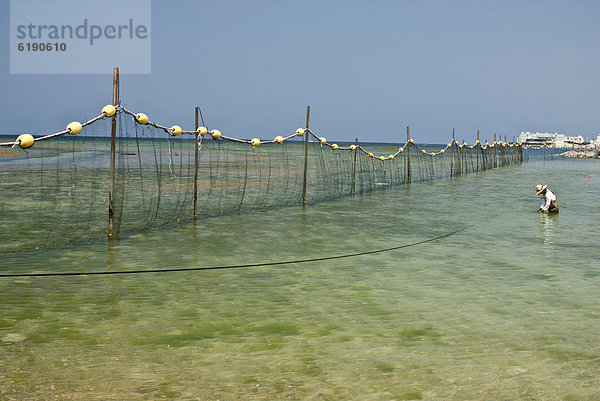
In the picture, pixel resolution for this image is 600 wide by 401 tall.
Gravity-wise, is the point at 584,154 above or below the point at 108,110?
above

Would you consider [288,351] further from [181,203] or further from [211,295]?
[181,203]

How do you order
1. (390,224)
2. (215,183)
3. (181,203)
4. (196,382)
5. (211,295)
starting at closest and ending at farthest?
1. (196,382)
2. (211,295)
3. (390,224)
4. (181,203)
5. (215,183)

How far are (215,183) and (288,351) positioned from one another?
63.7ft

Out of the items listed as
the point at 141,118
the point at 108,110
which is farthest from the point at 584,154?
the point at 108,110

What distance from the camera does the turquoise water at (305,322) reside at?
383cm

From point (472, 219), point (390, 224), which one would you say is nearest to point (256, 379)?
point (390, 224)

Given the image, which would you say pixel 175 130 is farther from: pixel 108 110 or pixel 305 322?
pixel 305 322

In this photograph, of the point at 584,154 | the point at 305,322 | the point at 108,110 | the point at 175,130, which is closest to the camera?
the point at 305,322

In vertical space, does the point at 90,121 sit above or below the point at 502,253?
above

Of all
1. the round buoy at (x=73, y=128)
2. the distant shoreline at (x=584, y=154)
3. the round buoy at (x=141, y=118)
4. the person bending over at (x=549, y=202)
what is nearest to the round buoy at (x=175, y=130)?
the round buoy at (x=141, y=118)

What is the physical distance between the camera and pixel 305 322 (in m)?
5.16

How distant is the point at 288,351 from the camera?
4.45 meters

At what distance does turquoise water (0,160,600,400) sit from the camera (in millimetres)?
3834

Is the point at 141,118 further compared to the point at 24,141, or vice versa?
the point at 141,118
